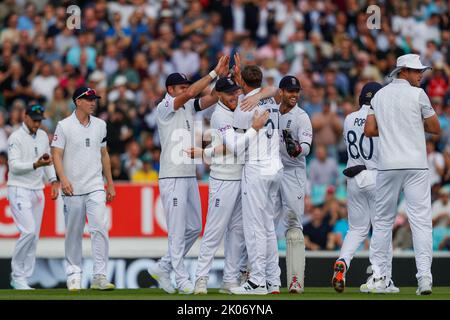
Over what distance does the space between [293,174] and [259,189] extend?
3.08 feet

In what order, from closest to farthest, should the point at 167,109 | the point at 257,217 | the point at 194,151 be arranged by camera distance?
1. the point at 194,151
2. the point at 257,217
3. the point at 167,109

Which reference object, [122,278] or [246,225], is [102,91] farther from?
[246,225]

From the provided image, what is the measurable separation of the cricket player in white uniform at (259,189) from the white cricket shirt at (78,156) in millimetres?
2070

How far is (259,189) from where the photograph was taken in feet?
44.1

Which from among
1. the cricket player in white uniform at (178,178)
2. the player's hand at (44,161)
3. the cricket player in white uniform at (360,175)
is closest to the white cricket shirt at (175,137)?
the cricket player in white uniform at (178,178)

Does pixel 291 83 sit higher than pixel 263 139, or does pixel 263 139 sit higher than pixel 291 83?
pixel 291 83

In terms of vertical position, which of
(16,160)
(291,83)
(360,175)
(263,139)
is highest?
(291,83)

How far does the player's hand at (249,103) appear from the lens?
1352 cm

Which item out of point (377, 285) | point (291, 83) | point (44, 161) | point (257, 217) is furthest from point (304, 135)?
point (44, 161)

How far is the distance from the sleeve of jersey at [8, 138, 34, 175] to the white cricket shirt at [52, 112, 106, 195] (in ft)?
3.60

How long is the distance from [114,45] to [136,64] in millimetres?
641

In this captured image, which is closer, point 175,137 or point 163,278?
point 175,137

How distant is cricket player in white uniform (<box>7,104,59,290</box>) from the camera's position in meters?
15.6

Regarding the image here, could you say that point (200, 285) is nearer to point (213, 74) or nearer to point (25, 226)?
point (213, 74)
